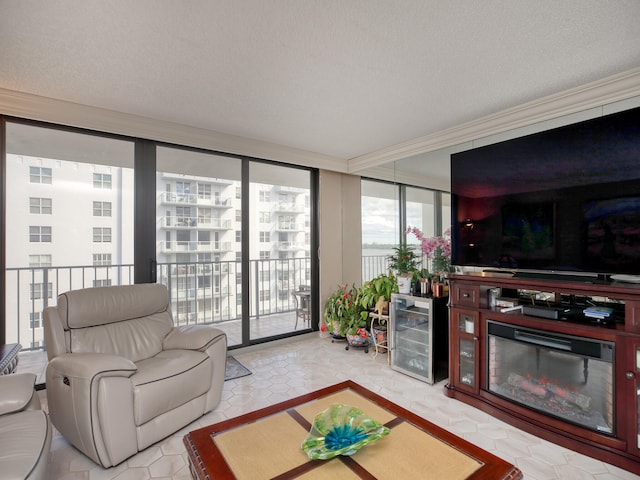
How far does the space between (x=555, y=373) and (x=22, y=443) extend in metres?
2.83

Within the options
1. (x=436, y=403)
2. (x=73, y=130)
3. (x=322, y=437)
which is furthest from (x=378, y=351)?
(x=73, y=130)

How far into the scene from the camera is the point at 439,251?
298 cm

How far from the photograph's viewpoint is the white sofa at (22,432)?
3.65 feet

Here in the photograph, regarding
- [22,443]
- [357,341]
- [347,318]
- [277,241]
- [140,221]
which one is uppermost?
[140,221]

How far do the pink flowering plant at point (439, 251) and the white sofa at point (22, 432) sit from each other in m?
2.90

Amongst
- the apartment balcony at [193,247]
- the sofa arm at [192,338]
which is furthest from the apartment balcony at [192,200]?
the sofa arm at [192,338]

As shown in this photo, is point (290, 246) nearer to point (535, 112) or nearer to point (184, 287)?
point (184, 287)

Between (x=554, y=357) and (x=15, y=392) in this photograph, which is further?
(x=554, y=357)

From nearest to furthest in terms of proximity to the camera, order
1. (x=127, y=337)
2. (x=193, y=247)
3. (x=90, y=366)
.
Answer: (x=90, y=366), (x=127, y=337), (x=193, y=247)

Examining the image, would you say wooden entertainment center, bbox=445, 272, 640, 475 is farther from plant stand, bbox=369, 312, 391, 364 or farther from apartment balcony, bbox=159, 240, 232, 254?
apartment balcony, bbox=159, 240, 232, 254

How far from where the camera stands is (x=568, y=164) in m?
2.08

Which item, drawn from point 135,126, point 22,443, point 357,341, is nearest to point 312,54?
point 135,126

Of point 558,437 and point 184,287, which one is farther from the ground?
point 184,287

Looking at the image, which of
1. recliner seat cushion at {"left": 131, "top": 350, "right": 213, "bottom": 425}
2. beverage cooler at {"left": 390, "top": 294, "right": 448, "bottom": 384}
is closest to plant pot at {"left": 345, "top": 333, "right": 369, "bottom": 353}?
beverage cooler at {"left": 390, "top": 294, "right": 448, "bottom": 384}
